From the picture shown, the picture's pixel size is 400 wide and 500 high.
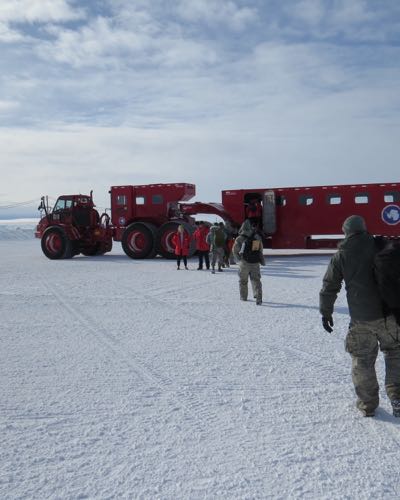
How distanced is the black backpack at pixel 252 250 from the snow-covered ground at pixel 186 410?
101 cm

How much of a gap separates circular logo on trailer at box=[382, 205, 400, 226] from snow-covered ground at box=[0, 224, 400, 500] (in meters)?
9.10

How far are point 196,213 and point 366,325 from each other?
14.3m

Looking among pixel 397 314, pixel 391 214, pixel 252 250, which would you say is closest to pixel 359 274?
pixel 397 314

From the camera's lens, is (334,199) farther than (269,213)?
No

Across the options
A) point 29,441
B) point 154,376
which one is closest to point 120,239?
point 154,376

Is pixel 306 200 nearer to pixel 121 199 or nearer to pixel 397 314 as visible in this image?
pixel 121 199

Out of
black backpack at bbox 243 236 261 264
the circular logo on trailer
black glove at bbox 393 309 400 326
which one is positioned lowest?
black glove at bbox 393 309 400 326

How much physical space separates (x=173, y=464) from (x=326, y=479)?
970mm

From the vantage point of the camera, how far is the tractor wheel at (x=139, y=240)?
17.8m

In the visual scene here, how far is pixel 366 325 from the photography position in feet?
13.0

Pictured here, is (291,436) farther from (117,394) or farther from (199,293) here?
(199,293)

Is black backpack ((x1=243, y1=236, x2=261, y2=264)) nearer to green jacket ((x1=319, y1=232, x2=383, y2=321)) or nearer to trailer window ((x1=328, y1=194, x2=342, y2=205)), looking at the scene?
green jacket ((x1=319, y1=232, x2=383, y2=321))

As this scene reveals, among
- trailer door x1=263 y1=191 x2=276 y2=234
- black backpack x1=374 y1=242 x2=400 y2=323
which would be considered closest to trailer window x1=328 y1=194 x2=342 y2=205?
trailer door x1=263 y1=191 x2=276 y2=234

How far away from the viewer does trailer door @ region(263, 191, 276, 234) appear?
17.4m
